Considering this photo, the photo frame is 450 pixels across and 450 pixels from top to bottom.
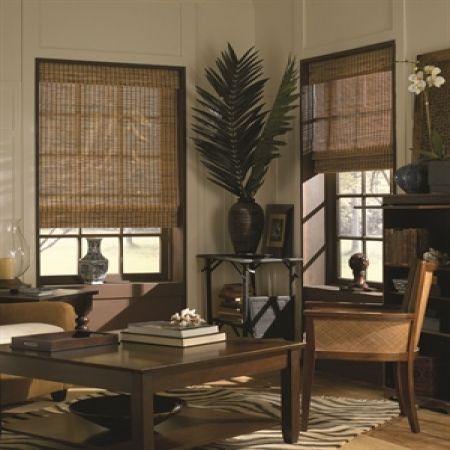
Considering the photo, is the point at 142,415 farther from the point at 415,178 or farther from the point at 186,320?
the point at 415,178

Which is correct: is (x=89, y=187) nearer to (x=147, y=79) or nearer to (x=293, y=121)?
(x=147, y=79)

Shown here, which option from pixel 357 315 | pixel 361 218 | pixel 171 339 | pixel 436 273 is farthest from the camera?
pixel 361 218

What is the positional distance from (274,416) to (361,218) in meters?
2.16

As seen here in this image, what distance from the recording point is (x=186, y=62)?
710 cm

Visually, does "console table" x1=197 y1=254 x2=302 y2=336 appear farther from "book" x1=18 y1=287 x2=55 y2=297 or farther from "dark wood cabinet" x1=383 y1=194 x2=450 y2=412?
"book" x1=18 y1=287 x2=55 y2=297

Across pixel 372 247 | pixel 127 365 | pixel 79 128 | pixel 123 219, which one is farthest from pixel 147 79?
pixel 127 365

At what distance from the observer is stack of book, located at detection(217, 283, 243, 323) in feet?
22.2

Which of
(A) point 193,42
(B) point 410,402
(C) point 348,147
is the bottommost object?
(B) point 410,402

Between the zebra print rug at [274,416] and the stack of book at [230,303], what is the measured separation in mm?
890

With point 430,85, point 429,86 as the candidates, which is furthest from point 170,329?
point 429,86

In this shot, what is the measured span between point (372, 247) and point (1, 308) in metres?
2.69

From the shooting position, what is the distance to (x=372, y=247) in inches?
260

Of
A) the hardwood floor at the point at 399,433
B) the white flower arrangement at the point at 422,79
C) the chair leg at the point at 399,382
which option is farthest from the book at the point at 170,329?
the white flower arrangement at the point at 422,79

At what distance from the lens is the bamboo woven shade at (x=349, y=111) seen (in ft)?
20.6
